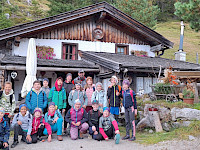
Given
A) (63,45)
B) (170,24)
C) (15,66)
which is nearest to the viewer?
(15,66)

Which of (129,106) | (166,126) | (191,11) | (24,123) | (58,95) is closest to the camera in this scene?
(24,123)

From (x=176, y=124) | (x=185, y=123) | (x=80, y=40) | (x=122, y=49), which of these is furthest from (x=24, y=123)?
(x=122, y=49)

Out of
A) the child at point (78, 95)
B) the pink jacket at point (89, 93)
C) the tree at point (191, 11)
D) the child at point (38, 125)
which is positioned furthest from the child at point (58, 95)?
the tree at point (191, 11)

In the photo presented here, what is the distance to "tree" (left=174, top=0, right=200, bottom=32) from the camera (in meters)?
9.91

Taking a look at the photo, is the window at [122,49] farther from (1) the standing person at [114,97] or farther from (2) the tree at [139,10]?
(2) the tree at [139,10]

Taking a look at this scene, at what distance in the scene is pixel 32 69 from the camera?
8.83 m

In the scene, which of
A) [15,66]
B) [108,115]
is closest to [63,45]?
[15,66]

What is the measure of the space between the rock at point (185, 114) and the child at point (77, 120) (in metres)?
2.84

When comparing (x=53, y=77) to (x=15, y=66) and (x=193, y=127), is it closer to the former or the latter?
(x=15, y=66)

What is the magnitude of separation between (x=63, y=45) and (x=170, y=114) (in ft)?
27.0

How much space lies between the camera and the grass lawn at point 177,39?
3401 cm

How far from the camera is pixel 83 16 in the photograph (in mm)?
13102

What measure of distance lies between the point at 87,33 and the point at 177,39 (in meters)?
32.5

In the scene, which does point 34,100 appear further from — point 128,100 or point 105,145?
point 128,100
